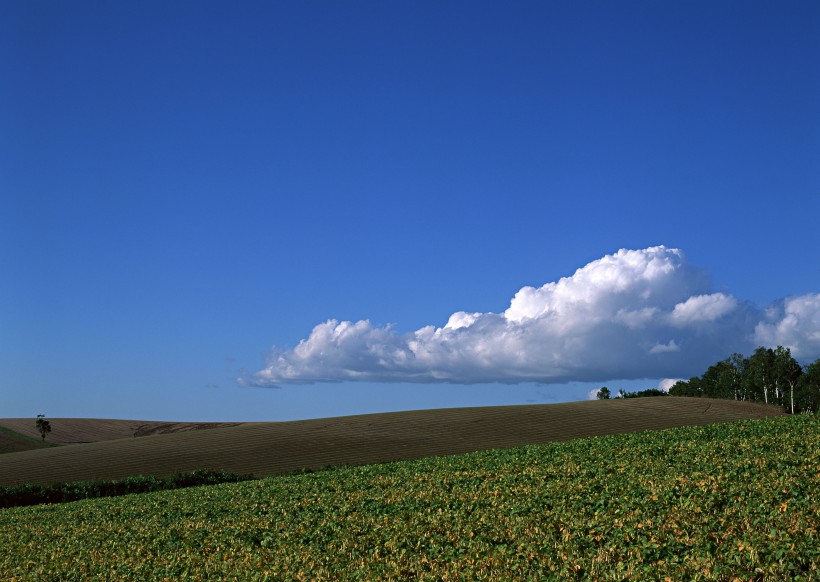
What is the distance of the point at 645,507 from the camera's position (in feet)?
50.8

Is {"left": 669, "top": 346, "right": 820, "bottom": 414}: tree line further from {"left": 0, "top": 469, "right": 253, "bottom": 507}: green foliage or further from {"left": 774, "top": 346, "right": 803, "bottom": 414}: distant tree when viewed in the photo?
{"left": 0, "top": 469, "right": 253, "bottom": 507}: green foliage

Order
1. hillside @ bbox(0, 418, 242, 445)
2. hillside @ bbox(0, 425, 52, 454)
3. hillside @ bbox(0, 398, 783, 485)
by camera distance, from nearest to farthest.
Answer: hillside @ bbox(0, 398, 783, 485) → hillside @ bbox(0, 425, 52, 454) → hillside @ bbox(0, 418, 242, 445)

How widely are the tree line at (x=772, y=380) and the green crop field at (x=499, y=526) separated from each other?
369 feet

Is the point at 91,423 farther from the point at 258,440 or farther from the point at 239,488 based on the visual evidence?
the point at 239,488

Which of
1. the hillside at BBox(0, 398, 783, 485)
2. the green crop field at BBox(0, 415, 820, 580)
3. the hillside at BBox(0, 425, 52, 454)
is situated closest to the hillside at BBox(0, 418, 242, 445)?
the hillside at BBox(0, 425, 52, 454)

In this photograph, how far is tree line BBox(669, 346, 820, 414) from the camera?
127688 mm

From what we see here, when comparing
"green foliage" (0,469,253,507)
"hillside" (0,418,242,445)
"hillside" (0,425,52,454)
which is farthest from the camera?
"hillside" (0,418,242,445)

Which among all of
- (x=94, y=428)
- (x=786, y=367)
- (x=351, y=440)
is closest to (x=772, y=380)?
(x=786, y=367)

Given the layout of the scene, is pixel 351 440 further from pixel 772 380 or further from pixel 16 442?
pixel 772 380

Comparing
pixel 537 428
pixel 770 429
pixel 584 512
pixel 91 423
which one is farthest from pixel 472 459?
pixel 91 423

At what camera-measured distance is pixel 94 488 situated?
4228cm

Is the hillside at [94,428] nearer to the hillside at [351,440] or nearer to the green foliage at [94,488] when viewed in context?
the hillside at [351,440]

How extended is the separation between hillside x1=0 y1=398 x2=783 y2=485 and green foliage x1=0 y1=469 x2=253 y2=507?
696cm

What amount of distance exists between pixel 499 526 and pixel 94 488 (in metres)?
34.4
